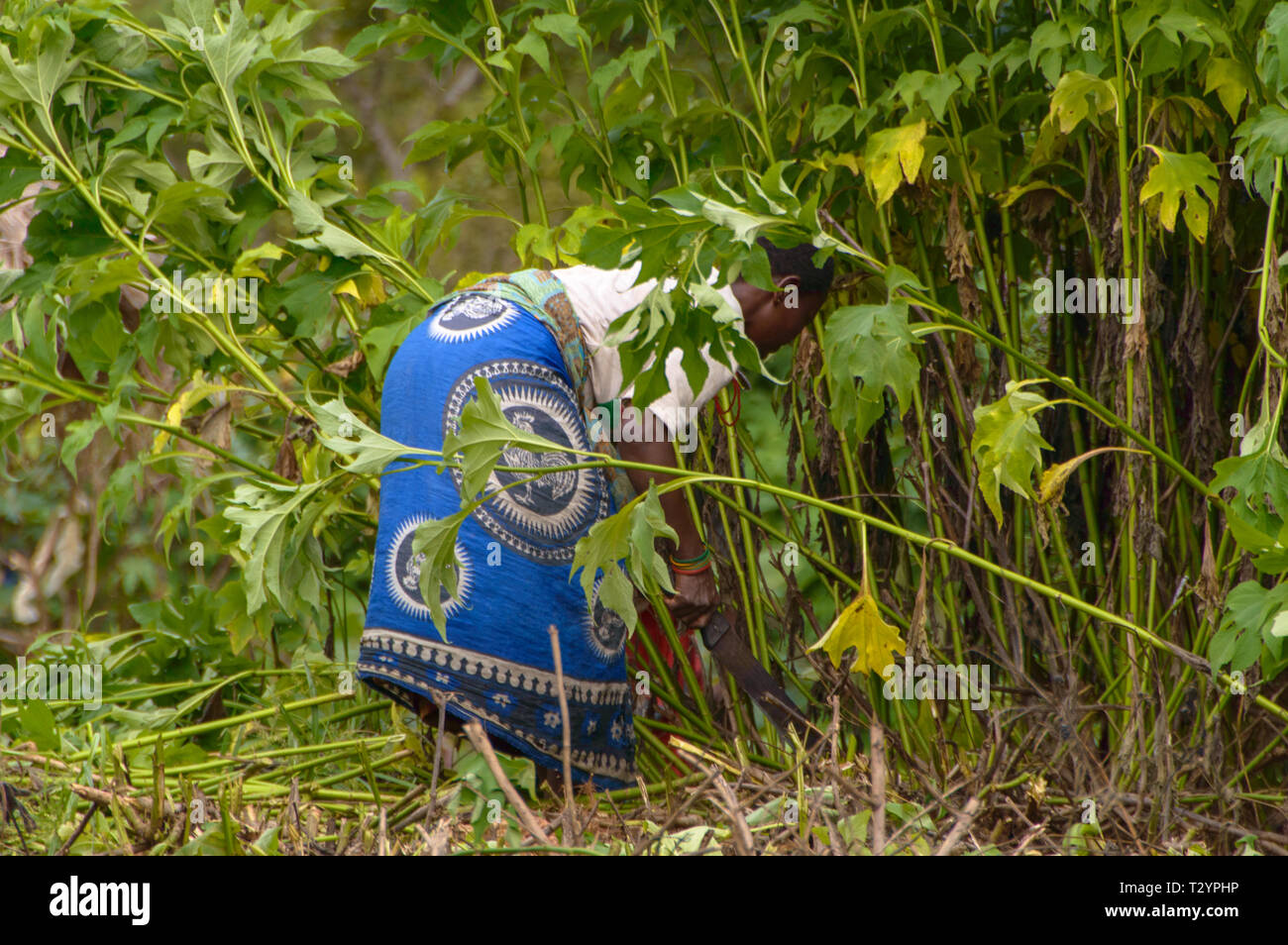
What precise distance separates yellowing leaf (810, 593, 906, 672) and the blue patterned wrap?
408 millimetres

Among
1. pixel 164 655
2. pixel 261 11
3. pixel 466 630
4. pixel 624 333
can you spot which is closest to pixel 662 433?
pixel 466 630

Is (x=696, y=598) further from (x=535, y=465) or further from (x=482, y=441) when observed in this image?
(x=482, y=441)

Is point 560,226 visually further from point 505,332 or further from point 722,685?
point 722,685

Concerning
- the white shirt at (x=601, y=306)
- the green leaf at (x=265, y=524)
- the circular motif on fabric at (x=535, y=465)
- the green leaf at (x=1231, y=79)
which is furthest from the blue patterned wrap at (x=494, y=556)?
the green leaf at (x=1231, y=79)

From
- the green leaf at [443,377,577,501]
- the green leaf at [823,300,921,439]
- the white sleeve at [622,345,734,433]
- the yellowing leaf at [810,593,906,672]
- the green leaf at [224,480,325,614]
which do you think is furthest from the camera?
the white sleeve at [622,345,734,433]

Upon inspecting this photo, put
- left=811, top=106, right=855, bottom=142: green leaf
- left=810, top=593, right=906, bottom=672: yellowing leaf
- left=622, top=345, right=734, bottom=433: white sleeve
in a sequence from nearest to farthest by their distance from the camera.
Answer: left=810, top=593, right=906, bottom=672: yellowing leaf, left=622, top=345, right=734, bottom=433: white sleeve, left=811, top=106, right=855, bottom=142: green leaf

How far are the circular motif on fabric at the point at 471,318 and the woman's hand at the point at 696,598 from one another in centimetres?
48

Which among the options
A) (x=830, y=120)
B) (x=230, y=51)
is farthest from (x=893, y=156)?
(x=230, y=51)

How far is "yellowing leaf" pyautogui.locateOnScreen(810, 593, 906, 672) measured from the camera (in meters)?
1.63

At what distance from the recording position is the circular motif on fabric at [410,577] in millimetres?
1841

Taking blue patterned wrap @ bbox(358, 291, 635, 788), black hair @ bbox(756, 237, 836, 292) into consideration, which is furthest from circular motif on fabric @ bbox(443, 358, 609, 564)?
black hair @ bbox(756, 237, 836, 292)

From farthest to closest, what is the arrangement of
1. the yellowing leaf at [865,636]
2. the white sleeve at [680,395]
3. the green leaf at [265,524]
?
the white sleeve at [680,395], the yellowing leaf at [865,636], the green leaf at [265,524]

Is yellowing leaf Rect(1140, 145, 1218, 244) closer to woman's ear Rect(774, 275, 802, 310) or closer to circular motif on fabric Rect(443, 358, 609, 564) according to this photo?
woman's ear Rect(774, 275, 802, 310)

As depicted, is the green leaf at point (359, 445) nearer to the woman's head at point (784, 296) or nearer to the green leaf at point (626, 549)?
the green leaf at point (626, 549)
